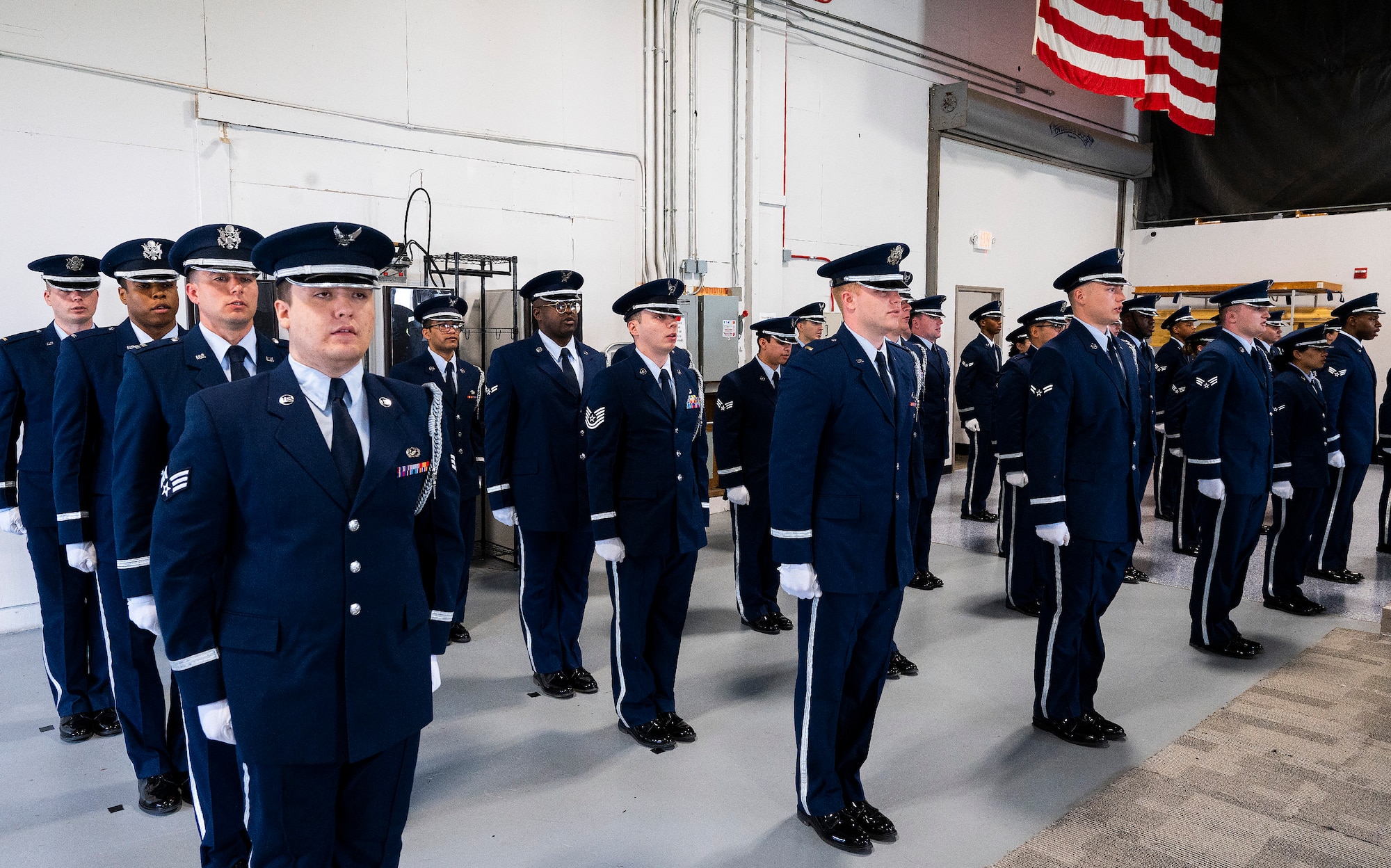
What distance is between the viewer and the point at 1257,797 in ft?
10.3

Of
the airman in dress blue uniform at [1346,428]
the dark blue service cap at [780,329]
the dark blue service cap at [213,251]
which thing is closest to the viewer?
the dark blue service cap at [213,251]

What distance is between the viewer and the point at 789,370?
9.25 ft

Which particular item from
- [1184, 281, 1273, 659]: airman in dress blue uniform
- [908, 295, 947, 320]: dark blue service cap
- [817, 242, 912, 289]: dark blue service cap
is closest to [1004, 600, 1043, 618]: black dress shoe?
[1184, 281, 1273, 659]: airman in dress blue uniform

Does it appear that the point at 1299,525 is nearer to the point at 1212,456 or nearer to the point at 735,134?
the point at 1212,456

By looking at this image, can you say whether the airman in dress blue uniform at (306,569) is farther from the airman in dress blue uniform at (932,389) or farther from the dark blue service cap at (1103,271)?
the airman in dress blue uniform at (932,389)

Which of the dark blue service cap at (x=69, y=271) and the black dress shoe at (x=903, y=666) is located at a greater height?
the dark blue service cap at (x=69, y=271)

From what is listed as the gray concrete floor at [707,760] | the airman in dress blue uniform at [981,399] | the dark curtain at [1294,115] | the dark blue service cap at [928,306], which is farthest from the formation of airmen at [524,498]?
the dark curtain at [1294,115]

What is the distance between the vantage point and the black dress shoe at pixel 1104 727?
3.59m

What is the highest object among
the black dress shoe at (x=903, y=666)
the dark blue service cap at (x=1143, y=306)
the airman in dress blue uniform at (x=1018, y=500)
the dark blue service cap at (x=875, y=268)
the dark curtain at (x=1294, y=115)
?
the dark curtain at (x=1294, y=115)

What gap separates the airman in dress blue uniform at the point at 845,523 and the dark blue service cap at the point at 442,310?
2.86 meters

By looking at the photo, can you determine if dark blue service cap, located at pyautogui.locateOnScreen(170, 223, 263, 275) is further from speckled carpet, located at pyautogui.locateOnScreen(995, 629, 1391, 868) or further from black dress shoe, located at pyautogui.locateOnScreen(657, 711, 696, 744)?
speckled carpet, located at pyautogui.locateOnScreen(995, 629, 1391, 868)

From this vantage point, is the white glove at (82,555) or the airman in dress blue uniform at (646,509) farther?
the airman in dress blue uniform at (646,509)

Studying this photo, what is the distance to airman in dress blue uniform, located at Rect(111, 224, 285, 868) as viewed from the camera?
7.21ft

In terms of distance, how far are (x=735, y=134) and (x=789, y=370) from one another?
19.8ft
